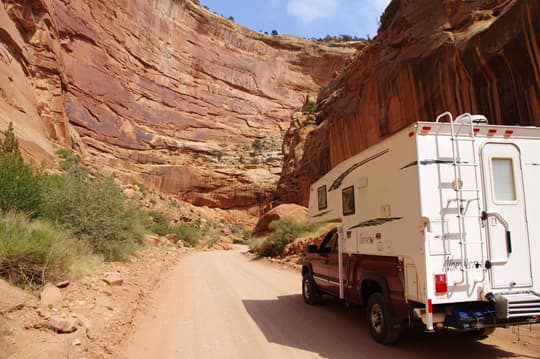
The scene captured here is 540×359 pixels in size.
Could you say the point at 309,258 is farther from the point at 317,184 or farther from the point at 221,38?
the point at 221,38

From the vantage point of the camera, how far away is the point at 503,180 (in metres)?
5.59

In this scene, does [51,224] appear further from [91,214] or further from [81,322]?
[81,322]

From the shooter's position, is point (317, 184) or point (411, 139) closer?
point (411, 139)

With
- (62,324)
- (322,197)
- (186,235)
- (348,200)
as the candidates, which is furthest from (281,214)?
(62,324)

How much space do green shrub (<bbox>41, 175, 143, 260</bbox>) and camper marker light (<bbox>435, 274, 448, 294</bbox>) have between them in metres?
11.4

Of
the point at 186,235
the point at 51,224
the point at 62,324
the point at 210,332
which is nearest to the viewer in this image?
the point at 62,324

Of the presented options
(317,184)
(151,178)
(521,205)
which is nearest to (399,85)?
(317,184)

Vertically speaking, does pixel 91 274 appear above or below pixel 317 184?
below

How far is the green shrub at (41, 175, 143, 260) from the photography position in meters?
12.8

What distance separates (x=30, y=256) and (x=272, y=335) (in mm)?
4902

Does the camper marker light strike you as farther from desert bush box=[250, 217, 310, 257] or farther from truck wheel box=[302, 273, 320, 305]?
desert bush box=[250, 217, 310, 257]

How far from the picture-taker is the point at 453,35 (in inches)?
A: 641

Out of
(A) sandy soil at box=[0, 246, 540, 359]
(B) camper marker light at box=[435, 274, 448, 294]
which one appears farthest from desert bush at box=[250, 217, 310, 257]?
(B) camper marker light at box=[435, 274, 448, 294]

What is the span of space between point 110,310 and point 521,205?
7.62 m
